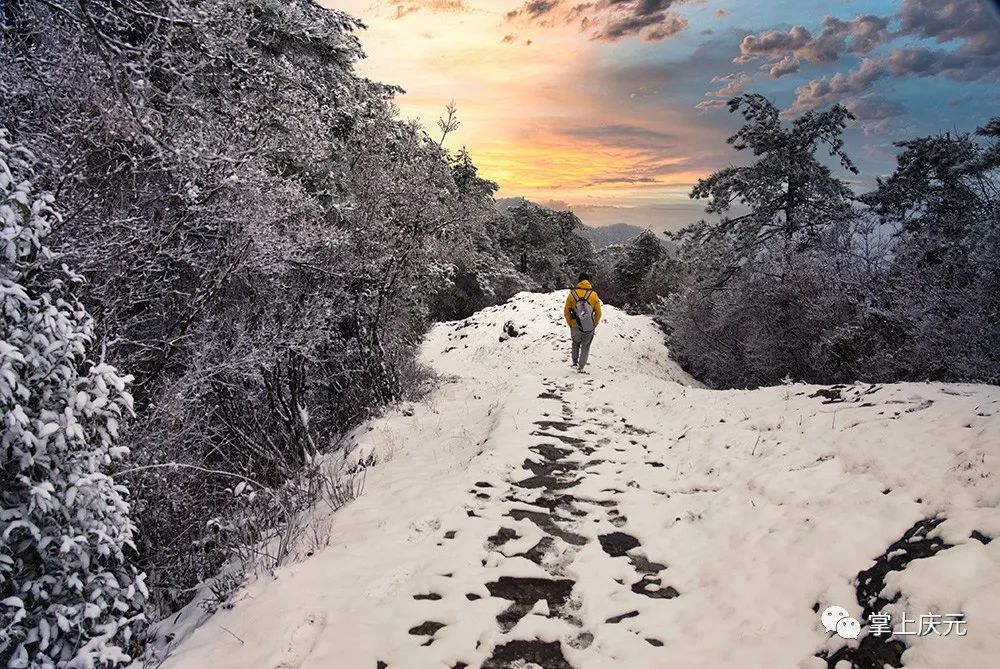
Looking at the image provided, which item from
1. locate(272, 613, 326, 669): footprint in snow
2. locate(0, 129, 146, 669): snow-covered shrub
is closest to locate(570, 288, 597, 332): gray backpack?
locate(272, 613, 326, 669): footprint in snow

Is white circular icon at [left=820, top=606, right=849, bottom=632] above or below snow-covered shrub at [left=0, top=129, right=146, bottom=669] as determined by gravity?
below

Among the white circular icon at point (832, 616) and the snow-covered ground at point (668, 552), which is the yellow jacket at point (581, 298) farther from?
the white circular icon at point (832, 616)

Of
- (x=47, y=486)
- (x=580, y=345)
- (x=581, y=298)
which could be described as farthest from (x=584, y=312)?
(x=47, y=486)

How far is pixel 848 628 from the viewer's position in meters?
3.31

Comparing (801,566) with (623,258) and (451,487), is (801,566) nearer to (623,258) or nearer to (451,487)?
(451,487)

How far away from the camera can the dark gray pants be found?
526 inches

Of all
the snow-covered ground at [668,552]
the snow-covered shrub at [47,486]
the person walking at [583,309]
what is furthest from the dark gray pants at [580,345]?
the snow-covered shrub at [47,486]

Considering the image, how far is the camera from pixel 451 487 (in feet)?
20.9

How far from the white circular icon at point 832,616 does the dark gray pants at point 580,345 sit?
979 cm

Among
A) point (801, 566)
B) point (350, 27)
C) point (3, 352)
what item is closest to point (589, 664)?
point (801, 566)

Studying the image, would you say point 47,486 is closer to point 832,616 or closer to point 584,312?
point 832,616

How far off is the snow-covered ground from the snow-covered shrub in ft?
2.63

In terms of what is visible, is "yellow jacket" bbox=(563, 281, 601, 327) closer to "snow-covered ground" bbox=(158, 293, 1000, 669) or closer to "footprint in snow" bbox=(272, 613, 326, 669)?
"snow-covered ground" bbox=(158, 293, 1000, 669)

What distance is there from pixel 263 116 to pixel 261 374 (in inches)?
171
